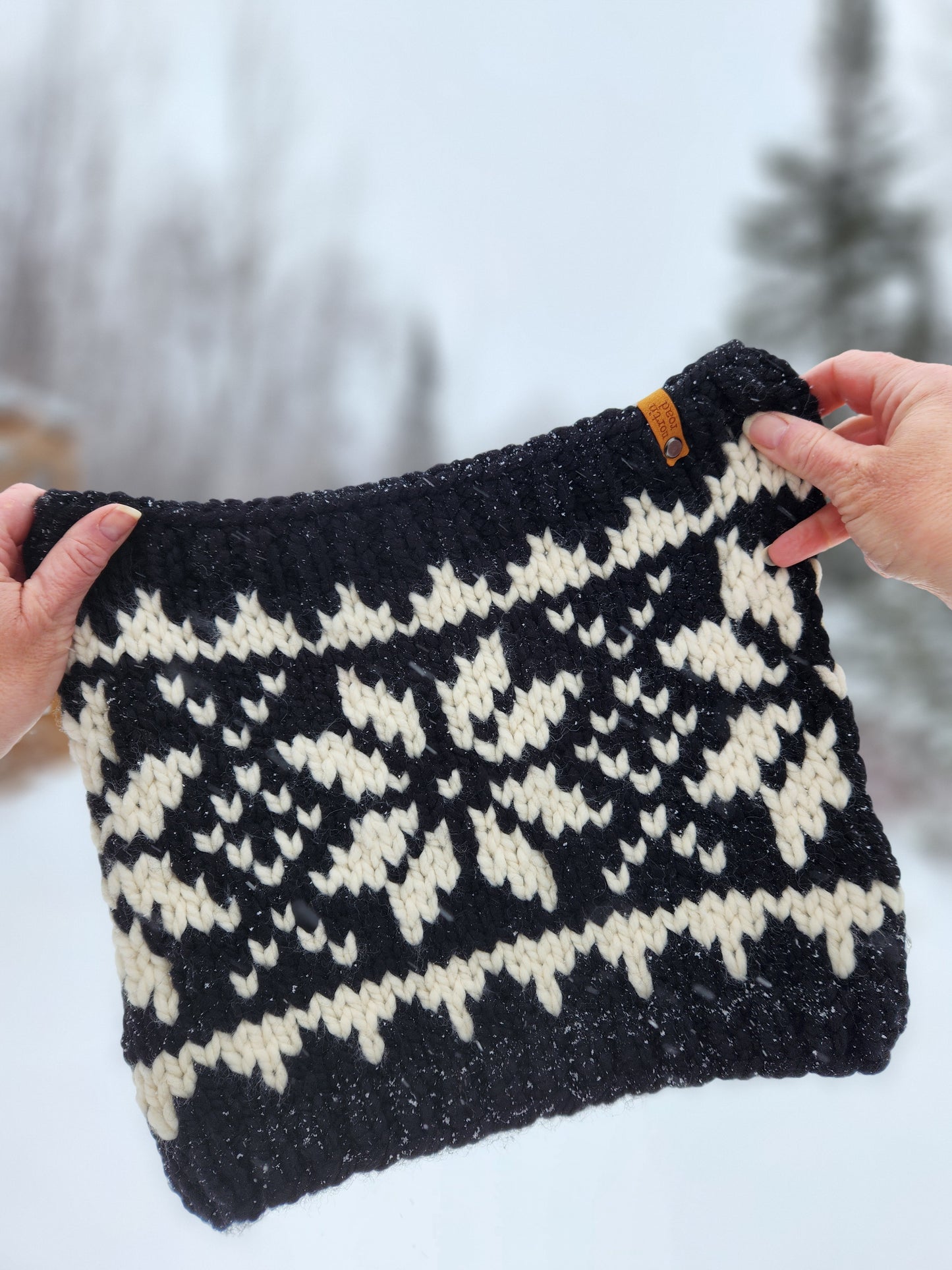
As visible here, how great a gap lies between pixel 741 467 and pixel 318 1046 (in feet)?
2.33

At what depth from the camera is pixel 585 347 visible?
1389 millimetres

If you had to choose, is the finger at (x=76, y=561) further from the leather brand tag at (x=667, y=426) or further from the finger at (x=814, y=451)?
the finger at (x=814, y=451)

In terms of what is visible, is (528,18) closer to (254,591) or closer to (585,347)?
(585,347)

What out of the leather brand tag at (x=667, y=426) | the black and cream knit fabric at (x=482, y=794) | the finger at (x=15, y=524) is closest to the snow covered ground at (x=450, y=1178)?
the black and cream knit fabric at (x=482, y=794)

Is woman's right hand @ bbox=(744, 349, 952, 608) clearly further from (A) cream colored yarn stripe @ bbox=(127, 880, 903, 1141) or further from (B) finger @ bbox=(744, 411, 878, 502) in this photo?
(A) cream colored yarn stripe @ bbox=(127, 880, 903, 1141)

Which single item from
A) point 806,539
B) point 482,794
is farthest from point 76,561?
point 806,539

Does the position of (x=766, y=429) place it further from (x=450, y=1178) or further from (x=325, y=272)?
(x=450, y=1178)

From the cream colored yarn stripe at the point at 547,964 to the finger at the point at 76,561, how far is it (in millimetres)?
444

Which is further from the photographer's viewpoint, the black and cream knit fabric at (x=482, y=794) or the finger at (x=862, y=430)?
the finger at (x=862, y=430)

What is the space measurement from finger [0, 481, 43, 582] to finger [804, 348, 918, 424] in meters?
0.81

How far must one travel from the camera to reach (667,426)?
75cm

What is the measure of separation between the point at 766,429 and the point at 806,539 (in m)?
0.11

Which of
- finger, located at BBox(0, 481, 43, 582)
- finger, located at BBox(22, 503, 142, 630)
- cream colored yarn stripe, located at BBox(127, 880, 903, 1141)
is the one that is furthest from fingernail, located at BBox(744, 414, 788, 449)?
finger, located at BBox(0, 481, 43, 582)

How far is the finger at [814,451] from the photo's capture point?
72 cm
